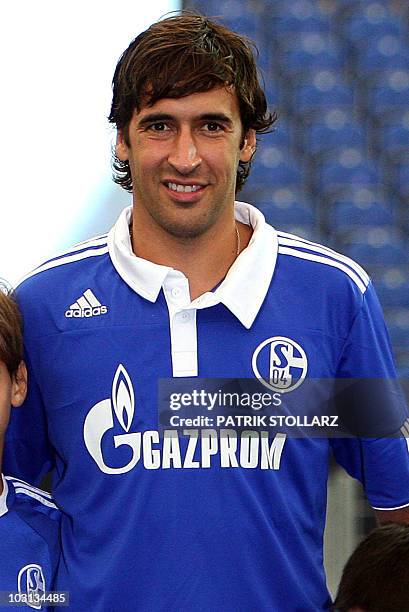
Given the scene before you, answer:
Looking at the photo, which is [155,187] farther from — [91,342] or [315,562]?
[315,562]

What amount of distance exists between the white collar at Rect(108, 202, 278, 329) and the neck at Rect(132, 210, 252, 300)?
0.06 feet

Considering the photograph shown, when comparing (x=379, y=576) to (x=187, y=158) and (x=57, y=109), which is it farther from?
(x=57, y=109)

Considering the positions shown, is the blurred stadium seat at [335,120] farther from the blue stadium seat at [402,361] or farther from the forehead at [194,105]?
the forehead at [194,105]

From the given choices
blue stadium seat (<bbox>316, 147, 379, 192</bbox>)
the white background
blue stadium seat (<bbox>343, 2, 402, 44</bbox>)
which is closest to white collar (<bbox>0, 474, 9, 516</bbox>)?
the white background

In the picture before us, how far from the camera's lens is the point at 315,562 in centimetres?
98

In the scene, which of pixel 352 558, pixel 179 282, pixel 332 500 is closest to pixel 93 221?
pixel 332 500

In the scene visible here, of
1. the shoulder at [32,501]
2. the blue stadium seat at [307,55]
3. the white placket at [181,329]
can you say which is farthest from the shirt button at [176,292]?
the blue stadium seat at [307,55]

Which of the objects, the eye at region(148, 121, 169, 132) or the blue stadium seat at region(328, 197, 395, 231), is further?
the blue stadium seat at region(328, 197, 395, 231)

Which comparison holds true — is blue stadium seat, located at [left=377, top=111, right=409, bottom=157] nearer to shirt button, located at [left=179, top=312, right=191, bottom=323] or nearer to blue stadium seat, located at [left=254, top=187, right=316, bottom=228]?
blue stadium seat, located at [left=254, top=187, right=316, bottom=228]

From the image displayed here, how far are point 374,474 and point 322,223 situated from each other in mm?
1893

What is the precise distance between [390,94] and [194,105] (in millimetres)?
2033

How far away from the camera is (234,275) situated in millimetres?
1004

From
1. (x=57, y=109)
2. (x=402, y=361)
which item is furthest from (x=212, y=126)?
(x=402, y=361)

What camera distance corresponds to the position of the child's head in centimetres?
97
